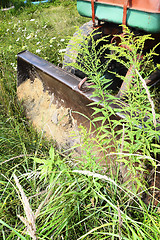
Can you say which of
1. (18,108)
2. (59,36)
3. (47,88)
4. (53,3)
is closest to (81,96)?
(47,88)

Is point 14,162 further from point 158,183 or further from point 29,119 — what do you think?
point 158,183

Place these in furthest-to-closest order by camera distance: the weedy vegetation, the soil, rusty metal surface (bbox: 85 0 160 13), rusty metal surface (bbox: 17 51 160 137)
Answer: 1. the soil
2. rusty metal surface (bbox: 17 51 160 137)
3. rusty metal surface (bbox: 85 0 160 13)
4. the weedy vegetation

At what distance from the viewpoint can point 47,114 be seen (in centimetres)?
211

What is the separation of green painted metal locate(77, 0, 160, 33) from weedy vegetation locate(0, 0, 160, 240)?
151 millimetres

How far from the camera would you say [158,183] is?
4.25 ft

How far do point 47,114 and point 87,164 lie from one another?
38.1 inches

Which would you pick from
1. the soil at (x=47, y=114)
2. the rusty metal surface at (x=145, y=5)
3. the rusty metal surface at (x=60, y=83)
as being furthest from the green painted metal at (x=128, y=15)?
the soil at (x=47, y=114)

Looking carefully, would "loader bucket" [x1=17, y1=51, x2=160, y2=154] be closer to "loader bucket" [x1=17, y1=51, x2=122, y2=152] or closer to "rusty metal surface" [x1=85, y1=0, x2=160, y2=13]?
"loader bucket" [x1=17, y1=51, x2=122, y2=152]

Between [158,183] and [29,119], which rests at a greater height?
[158,183]

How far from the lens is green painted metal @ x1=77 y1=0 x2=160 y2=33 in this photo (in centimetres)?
164

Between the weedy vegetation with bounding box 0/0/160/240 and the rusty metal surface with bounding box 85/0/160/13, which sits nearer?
the weedy vegetation with bounding box 0/0/160/240

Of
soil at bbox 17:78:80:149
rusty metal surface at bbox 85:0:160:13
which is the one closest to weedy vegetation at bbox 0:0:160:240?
soil at bbox 17:78:80:149

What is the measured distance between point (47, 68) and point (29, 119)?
58 cm

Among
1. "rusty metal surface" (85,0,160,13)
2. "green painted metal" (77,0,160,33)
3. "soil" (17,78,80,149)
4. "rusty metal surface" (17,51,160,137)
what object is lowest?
"soil" (17,78,80,149)
